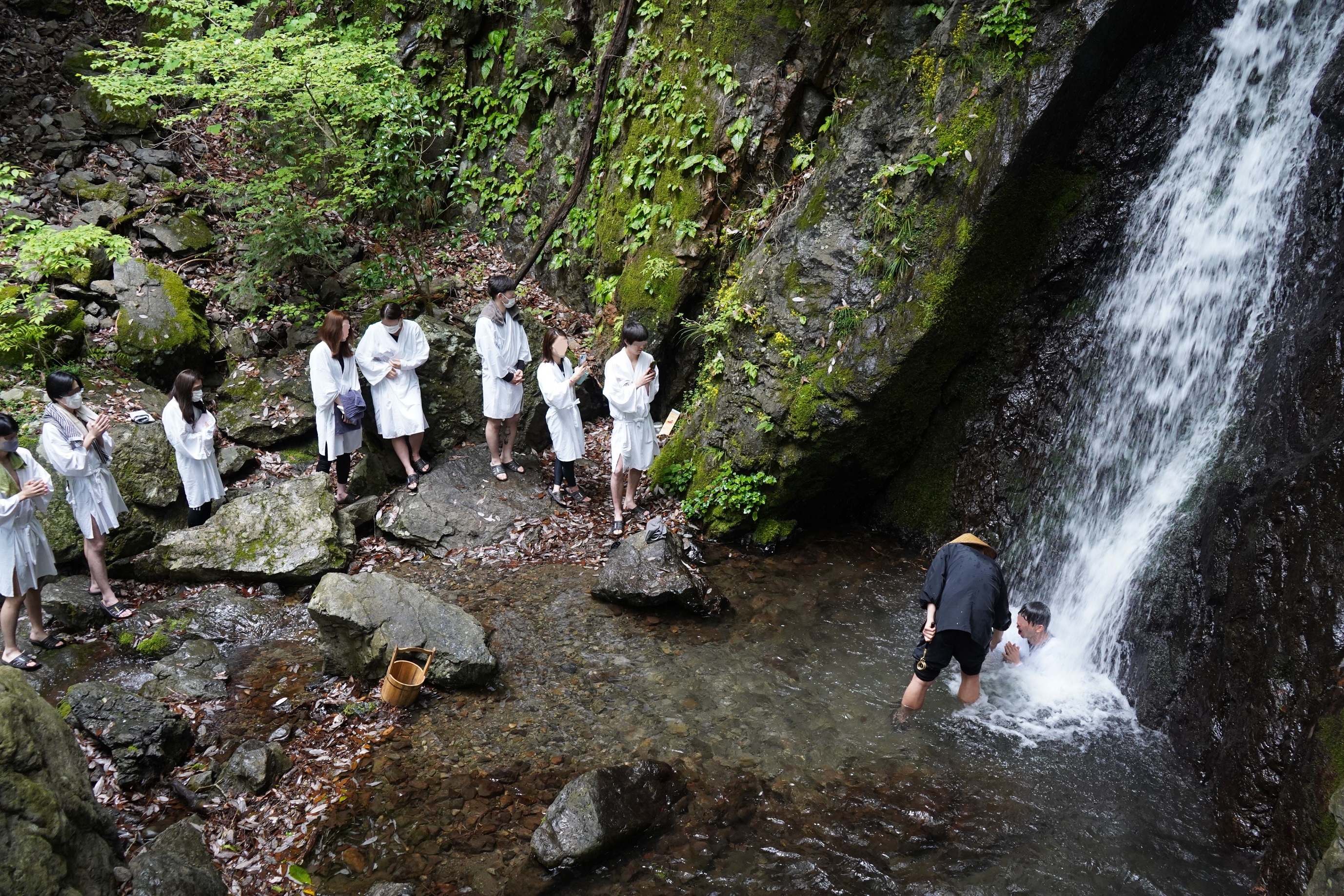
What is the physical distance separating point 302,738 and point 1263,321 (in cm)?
834

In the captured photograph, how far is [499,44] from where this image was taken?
1295 centimetres

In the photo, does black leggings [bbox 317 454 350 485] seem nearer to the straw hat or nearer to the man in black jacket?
the man in black jacket

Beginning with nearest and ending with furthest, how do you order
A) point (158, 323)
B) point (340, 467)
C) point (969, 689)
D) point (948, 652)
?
point (948, 652)
point (969, 689)
point (340, 467)
point (158, 323)

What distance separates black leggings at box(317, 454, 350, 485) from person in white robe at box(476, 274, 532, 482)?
5.42ft

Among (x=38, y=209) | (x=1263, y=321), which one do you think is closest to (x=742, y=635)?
(x=1263, y=321)

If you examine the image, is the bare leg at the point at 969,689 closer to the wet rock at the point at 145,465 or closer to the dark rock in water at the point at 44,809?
the dark rock in water at the point at 44,809

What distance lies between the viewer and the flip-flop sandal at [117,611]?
23.8ft

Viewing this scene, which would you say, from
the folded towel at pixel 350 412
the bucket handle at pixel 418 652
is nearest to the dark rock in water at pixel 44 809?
the bucket handle at pixel 418 652

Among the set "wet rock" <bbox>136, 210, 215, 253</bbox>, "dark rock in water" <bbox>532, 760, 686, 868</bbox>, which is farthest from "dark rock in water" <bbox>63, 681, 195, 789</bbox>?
"wet rock" <bbox>136, 210, 215, 253</bbox>

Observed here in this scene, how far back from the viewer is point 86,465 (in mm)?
7141

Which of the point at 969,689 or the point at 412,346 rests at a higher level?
the point at 412,346

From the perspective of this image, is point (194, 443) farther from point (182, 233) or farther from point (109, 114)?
point (109, 114)

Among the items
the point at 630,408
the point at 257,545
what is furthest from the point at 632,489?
the point at 257,545

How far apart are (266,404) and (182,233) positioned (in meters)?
3.91
